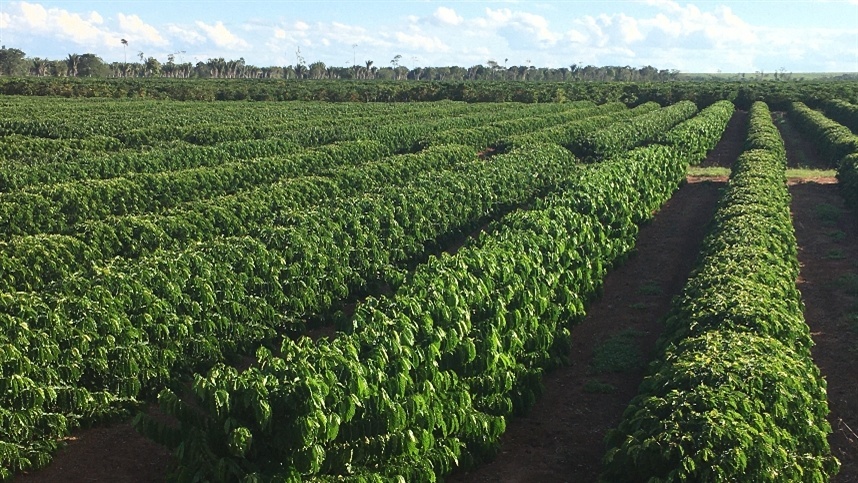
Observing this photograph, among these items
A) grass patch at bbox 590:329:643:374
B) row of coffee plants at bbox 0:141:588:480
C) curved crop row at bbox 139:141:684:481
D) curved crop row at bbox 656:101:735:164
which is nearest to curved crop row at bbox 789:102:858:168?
curved crop row at bbox 656:101:735:164

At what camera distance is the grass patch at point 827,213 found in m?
25.8

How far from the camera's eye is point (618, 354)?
14117mm

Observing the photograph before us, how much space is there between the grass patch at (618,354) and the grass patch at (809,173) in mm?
23194

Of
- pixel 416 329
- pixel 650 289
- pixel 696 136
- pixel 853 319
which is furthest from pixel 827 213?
pixel 416 329

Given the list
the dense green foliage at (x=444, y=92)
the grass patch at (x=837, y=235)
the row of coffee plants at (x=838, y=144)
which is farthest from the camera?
the dense green foliage at (x=444, y=92)

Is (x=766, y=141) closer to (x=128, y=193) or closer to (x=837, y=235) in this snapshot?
(x=837, y=235)

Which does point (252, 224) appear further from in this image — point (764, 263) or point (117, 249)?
point (764, 263)

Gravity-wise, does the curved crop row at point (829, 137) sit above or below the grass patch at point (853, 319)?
above

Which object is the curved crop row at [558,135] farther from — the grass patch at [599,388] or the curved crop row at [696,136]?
the grass patch at [599,388]

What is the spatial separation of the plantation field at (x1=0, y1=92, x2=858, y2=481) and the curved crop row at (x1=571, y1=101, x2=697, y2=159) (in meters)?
10.8

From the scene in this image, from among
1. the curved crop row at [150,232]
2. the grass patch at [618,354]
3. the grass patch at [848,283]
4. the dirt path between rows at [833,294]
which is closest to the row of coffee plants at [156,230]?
the curved crop row at [150,232]

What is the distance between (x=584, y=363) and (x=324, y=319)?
5170mm

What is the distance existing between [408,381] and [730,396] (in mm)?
3613

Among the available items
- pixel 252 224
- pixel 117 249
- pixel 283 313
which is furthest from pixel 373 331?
pixel 252 224
